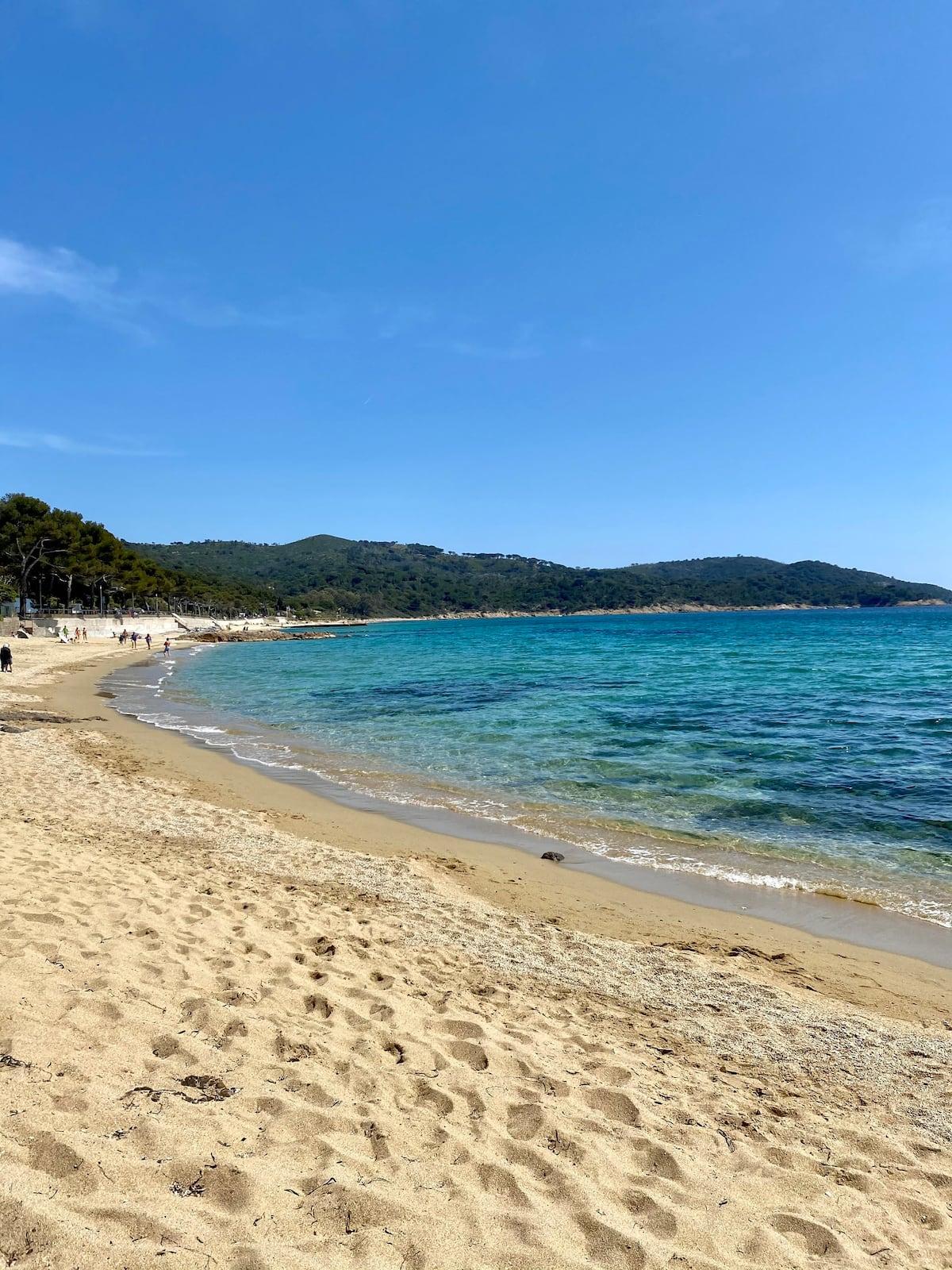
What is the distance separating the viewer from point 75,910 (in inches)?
242

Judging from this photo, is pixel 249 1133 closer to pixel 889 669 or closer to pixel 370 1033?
pixel 370 1033

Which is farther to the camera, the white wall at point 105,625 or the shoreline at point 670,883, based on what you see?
the white wall at point 105,625

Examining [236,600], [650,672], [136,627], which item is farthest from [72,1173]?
[236,600]

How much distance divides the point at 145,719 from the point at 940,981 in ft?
71.2

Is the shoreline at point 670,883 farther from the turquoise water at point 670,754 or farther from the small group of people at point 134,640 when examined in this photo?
the small group of people at point 134,640

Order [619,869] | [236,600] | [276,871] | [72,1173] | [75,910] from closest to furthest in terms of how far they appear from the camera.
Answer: [72,1173]
[75,910]
[276,871]
[619,869]
[236,600]

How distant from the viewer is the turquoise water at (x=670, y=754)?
10.2m

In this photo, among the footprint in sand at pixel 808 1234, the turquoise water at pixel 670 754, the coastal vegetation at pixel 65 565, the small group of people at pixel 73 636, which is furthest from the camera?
the coastal vegetation at pixel 65 565

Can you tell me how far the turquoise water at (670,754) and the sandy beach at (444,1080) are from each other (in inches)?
105

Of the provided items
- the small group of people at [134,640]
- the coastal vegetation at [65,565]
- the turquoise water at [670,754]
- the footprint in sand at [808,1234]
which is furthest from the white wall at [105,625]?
the footprint in sand at [808,1234]

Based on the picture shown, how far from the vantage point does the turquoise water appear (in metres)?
10.2

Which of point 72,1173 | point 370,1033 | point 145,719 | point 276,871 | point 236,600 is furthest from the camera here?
point 236,600

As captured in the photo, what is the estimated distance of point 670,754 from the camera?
646 inches

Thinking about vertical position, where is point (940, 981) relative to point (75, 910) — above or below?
below
